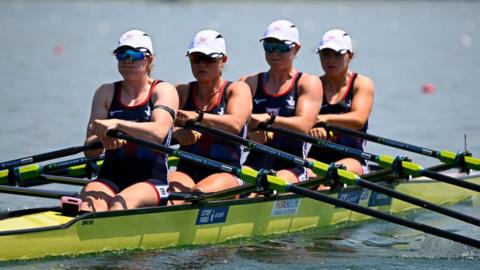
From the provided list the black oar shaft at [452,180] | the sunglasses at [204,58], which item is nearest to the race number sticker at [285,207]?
the black oar shaft at [452,180]

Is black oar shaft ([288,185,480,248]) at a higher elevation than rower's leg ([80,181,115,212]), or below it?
higher

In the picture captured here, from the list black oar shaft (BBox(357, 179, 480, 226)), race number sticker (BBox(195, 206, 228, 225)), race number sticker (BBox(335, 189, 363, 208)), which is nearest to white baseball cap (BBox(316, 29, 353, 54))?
race number sticker (BBox(335, 189, 363, 208))

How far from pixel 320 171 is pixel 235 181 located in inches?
29.6


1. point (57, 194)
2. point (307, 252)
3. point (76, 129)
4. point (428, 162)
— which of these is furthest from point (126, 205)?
point (76, 129)

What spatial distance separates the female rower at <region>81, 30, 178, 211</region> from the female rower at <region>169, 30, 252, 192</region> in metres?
0.50

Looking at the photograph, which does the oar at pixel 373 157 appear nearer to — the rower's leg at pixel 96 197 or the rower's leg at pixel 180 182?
the rower's leg at pixel 180 182

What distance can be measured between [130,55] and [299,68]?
19.9 meters

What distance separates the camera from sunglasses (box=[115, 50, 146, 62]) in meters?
8.16

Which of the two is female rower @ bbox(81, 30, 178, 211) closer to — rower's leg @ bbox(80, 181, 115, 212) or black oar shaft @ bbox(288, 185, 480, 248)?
rower's leg @ bbox(80, 181, 115, 212)

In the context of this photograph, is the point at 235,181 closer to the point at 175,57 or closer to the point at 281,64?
the point at 281,64

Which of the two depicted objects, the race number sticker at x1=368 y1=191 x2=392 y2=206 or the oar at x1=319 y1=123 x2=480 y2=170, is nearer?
the oar at x1=319 y1=123 x2=480 y2=170

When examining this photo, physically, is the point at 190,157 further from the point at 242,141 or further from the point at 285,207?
the point at 285,207

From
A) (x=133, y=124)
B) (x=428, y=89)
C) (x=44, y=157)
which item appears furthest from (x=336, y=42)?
(x=428, y=89)

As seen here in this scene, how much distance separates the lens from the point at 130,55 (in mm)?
8164
